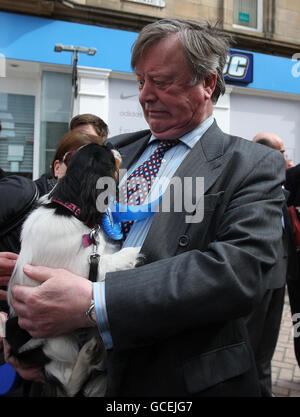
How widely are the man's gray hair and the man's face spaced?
0.9 inches

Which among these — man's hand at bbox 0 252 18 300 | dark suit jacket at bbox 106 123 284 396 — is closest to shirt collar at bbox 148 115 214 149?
dark suit jacket at bbox 106 123 284 396

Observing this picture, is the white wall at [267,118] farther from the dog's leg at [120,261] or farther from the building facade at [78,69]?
the dog's leg at [120,261]

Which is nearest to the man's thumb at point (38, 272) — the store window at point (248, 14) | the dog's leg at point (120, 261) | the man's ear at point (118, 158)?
the dog's leg at point (120, 261)

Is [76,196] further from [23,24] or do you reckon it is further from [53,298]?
[23,24]

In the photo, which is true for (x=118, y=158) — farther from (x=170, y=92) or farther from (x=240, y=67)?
(x=240, y=67)

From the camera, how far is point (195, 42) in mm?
1460

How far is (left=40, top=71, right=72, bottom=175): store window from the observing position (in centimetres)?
830

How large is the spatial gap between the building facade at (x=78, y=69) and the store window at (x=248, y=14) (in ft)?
0.70

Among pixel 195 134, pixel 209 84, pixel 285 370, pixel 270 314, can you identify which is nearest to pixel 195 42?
pixel 209 84

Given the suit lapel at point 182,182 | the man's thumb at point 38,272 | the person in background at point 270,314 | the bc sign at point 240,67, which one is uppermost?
the bc sign at point 240,67

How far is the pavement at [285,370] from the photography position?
3.82 metres

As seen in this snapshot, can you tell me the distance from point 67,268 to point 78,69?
25.2ft

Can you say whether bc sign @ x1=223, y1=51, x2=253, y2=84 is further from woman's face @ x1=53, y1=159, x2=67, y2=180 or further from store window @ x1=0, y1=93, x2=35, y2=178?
woman's face @ x1=53, y1=159, x2=67, y2=180
